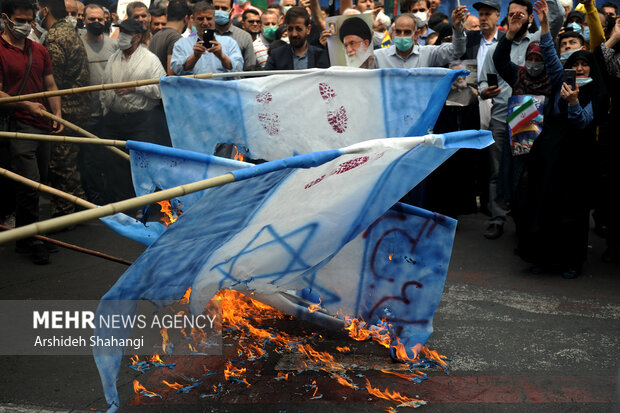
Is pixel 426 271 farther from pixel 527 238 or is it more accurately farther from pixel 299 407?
pixel 527 238

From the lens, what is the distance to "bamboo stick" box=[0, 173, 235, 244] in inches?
75.4

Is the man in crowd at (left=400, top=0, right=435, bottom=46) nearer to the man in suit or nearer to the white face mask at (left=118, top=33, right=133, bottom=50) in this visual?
the man in suit

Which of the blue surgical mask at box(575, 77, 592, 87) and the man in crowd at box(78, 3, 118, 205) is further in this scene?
the man in crowd at box(78, 3, 118, 205)

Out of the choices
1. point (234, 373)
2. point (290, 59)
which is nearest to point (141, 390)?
point (234, 373)

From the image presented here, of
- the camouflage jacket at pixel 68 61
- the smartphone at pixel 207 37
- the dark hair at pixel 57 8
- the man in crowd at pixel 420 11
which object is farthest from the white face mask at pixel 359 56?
the dark hair at pixel 57 8

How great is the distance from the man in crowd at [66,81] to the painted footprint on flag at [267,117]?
364 centimetres

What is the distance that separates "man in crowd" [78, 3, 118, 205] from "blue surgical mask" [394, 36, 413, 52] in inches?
128

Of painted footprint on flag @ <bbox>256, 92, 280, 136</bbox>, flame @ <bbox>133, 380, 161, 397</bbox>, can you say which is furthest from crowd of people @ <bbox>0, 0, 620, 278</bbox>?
flame @ <bbox>133, 380, 161, 397</bbox>

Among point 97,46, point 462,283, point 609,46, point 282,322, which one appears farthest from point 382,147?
point 97,46

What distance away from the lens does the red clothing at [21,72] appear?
5859mm

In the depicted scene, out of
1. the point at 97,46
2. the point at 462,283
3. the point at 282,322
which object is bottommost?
the point at 462,283

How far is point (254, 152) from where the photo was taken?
4.04 m

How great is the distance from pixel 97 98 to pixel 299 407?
5.34 m

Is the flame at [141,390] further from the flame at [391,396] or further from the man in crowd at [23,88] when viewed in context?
the man in crowd at [23,88]
